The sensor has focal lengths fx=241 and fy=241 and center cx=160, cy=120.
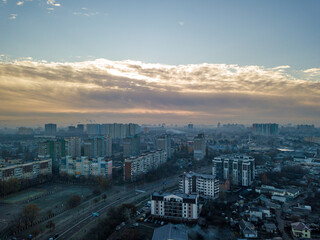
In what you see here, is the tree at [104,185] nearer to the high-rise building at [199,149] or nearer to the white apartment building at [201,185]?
the white apartment building at [201,185]

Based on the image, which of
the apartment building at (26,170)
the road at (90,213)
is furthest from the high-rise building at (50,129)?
the road at (90,213)

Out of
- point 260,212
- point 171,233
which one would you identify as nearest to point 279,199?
point 260,212

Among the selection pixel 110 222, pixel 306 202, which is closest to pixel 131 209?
pixel 110 222

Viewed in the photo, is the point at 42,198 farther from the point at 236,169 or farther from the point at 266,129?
the point at 266,129

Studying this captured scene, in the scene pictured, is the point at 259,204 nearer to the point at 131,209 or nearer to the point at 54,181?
the point at 131,209

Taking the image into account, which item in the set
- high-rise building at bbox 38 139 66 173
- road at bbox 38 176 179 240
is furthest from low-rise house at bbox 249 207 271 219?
high-rise building at bbox 38 139 66 173

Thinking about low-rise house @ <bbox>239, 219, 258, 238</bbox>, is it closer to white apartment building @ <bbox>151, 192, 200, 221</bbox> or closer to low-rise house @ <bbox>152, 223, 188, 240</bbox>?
white apartment building @ <bbox>151, 192, 200, 221</bbox>
